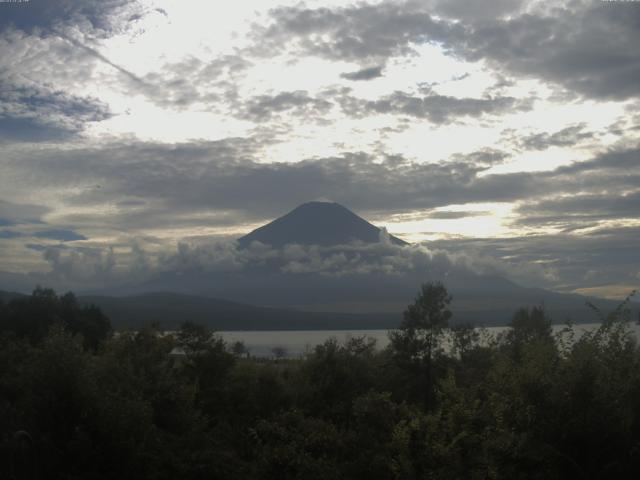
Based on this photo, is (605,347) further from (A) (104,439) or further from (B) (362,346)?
(B) (362,346)

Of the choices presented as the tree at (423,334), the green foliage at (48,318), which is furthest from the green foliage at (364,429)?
the green foliage at (48,318)

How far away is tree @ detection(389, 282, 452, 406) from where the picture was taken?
4353cm

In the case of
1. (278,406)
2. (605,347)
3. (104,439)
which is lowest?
(278,406)

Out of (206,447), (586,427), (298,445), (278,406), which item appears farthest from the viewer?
(278,406)

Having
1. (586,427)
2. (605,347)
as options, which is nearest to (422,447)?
(586,427)

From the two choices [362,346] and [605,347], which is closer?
[605,347]

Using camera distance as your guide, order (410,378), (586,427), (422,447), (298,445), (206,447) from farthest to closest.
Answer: (410,378) → (206,447) → (298,445) → (422,447) → (586,427)

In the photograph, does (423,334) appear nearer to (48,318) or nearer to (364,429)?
(364,429)

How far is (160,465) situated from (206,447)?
3.39 meters

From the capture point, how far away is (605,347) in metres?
21.8

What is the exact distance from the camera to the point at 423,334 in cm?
4525

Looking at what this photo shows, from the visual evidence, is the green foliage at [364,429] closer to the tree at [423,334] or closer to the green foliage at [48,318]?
the tree at [423,334]

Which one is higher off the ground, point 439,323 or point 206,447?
point 439,323

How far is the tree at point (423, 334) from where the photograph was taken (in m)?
43.5
